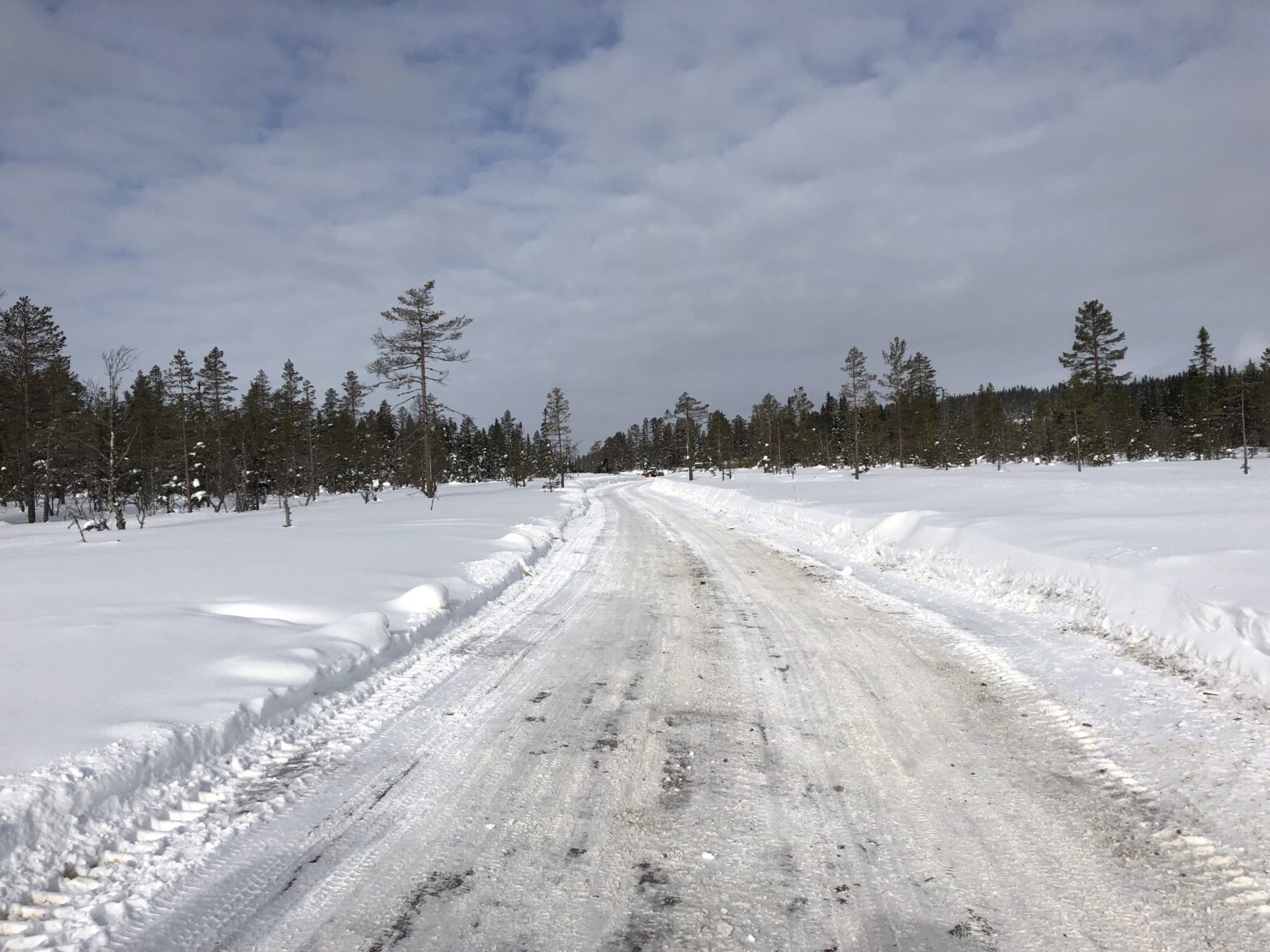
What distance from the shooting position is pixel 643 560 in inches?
474

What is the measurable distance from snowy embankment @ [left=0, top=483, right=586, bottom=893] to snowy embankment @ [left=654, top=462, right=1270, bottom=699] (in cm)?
712

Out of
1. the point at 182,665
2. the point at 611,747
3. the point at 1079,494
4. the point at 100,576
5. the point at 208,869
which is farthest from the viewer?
the point at 1079,494

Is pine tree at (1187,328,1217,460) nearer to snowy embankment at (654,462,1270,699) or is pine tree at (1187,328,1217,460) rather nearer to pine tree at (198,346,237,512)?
snowy embankment at (654,462,1270,699)

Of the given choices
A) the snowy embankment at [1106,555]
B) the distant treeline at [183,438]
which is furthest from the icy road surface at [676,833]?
the distant treeline at [183,438]

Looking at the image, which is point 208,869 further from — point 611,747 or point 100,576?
point 100,576

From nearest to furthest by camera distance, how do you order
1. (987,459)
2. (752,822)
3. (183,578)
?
1. (752,822)
2. (183,578)
3. (987,459)

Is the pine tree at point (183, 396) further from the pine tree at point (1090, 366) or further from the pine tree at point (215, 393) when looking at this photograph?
the pine tree at point (1090, 366)

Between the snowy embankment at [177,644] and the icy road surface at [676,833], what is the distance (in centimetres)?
37

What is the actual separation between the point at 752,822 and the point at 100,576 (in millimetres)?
10985

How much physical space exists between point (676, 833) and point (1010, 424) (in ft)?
332

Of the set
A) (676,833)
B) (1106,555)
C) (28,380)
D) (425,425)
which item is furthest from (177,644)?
(28,380)

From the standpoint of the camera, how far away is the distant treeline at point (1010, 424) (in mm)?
49344

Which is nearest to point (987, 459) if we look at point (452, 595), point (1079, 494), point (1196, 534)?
point (1079, 494)

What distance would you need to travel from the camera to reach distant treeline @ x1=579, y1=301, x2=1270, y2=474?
49.3 meters
